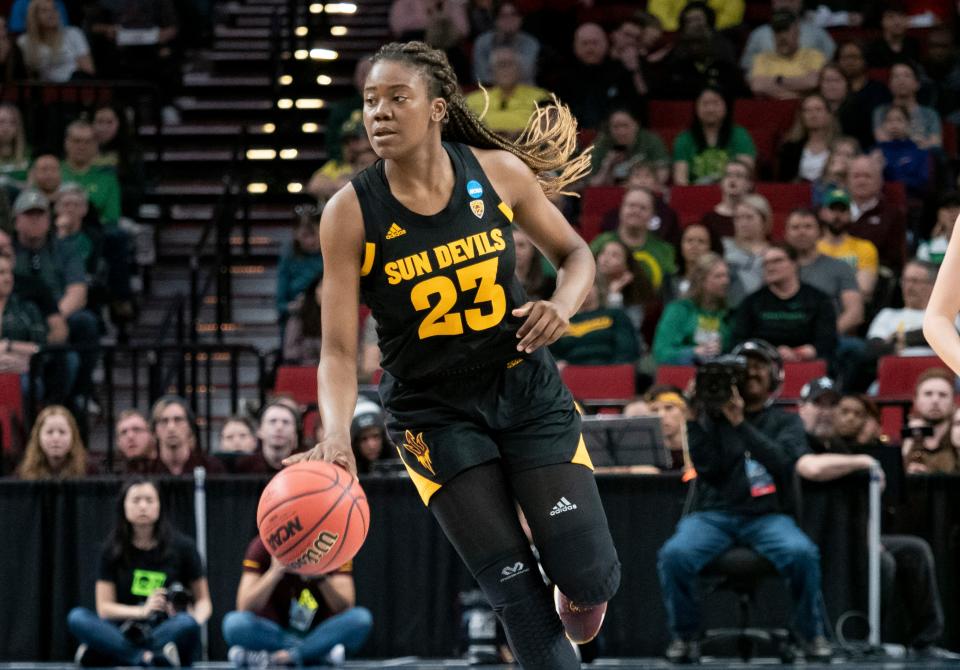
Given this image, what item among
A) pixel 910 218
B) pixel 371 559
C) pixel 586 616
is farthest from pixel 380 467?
pixel 910 218

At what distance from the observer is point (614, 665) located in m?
8.90

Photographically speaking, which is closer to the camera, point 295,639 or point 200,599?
point 295,639

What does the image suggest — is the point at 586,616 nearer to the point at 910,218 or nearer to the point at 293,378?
the point at 293,378

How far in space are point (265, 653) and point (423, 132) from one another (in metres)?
4.70

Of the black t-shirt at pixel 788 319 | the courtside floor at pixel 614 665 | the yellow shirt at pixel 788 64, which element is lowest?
the courtside floor at pixel 614 665

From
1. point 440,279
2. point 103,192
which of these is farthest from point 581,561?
point 103,192

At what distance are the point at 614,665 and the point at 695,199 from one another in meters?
4.89

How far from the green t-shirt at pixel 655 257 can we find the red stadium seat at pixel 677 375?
1.14m

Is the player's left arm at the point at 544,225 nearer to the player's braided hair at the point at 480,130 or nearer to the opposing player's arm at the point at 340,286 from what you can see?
the player's braided hair at the point at 480,130

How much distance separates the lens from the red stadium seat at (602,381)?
35.2 feet

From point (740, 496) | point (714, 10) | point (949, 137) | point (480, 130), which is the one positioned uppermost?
point (714, 10)

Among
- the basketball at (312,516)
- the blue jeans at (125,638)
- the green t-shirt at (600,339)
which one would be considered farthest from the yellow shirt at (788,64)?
the basketball at (312,516)

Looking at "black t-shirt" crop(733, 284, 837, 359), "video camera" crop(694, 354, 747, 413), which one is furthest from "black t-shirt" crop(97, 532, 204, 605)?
"black t-shirt" crop(733, 284, 837, 359)

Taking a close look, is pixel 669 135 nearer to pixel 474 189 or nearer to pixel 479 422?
pixel 474 189
